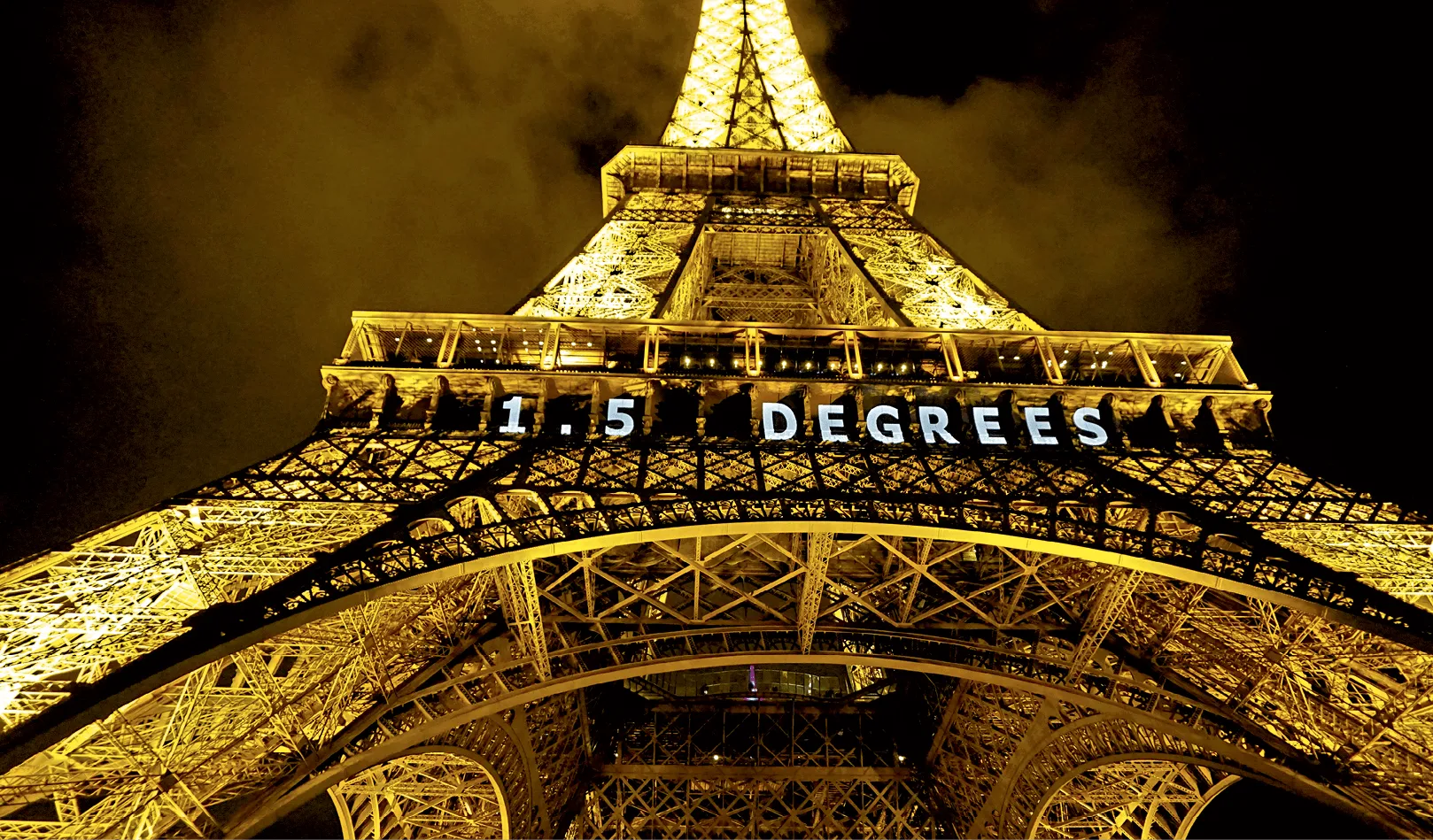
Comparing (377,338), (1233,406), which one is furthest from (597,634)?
(1233,406)

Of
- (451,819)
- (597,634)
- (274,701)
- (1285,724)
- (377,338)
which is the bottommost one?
(451,819)

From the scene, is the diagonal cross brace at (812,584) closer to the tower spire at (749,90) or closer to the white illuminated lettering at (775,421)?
the white illuminated lettering at (775,421)

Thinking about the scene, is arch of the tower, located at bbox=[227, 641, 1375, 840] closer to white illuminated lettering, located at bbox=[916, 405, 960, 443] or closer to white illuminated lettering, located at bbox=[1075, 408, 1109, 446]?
white illuminated lettering, located at bbox=[916, 405, 960, 443]

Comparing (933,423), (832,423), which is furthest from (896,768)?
(832,423)

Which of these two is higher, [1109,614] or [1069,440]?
[1069,440]

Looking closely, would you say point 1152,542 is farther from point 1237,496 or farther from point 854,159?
point 854,159

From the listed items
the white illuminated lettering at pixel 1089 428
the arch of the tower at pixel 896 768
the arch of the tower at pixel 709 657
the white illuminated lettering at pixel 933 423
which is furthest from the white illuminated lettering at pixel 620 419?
the white illuminated lettering at pixel 1089 428
